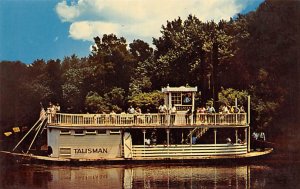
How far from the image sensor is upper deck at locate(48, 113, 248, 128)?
28.8 metres

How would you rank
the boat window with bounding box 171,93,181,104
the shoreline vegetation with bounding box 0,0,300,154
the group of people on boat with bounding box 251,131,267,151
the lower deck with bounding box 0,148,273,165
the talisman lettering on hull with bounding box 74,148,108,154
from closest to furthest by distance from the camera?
the lower deck with bounding box 0,148,273,165
the talisman lettering on hull with bounding box 74,148,108,154
the boat window with bounding box 171,93,181,104
the group of people on boat with bounding box 251,131,267,151
the shoreline vegetation with bounding box 0,0,300,154

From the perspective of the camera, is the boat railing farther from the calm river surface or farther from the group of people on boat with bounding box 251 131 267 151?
the group of people on boat with bounding box 251 131 267 151

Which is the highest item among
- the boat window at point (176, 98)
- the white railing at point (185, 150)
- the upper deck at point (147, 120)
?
the boat window at point (176, 98)

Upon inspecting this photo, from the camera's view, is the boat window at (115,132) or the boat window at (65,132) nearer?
the boat window at (65,132)

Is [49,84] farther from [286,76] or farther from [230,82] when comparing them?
[286,76]

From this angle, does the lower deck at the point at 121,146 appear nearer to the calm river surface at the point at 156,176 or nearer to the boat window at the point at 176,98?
the calm river surface at the point at 156,176

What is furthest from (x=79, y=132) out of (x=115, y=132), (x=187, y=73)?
(x=187, y=73)

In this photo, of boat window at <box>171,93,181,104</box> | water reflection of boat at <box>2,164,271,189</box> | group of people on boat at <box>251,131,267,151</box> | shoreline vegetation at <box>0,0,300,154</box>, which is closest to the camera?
water reflection of boat at <box>2,164,271,189</box>

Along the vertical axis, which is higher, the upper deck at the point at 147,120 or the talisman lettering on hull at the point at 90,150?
the upper deck at the point at 147,120

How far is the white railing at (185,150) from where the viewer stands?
2920cm

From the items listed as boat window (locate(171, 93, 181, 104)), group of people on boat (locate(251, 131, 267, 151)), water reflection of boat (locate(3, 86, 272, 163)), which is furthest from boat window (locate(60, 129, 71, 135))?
group of people on boat (locate(251, 131, 267, 151))

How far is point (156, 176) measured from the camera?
25875 millimetres

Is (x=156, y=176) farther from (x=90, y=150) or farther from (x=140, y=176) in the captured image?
(x=90, y=150)

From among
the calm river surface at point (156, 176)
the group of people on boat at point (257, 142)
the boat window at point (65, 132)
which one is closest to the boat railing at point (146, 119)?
the boat window at point (65, 132)
